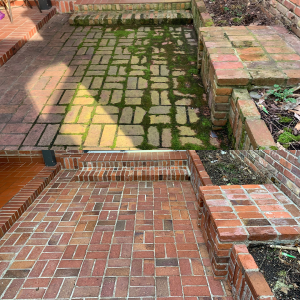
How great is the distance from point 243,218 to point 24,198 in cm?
226

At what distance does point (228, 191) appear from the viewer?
2.22m

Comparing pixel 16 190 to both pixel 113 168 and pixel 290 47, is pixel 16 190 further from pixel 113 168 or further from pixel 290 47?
pixel 290 47

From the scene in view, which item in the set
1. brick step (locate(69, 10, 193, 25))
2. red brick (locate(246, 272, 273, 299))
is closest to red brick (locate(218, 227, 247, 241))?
red brick (locate(246, 272, 273, 299))

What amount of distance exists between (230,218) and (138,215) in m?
1.05

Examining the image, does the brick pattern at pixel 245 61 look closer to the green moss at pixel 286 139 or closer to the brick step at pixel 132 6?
the green moss at pixel 286 139

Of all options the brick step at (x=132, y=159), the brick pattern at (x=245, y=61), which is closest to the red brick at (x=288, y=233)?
the brick pattern at (x=245, y=61)

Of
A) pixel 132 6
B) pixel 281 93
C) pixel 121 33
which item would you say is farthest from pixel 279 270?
pixel 132 6

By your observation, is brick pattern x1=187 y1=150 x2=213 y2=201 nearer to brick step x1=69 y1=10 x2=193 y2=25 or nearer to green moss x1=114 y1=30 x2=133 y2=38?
green moss x1=114 y1=30 x2=133 y2=38

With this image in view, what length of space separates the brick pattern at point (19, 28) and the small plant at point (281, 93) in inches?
179

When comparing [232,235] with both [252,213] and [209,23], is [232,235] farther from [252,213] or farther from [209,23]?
[209,23]

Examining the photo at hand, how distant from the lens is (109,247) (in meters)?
2.30

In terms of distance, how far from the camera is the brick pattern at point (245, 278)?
1.48 metres

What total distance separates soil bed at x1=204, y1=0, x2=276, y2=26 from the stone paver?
710 mm

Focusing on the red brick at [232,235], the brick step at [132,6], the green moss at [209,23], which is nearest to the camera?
the red brick at [232,235]
